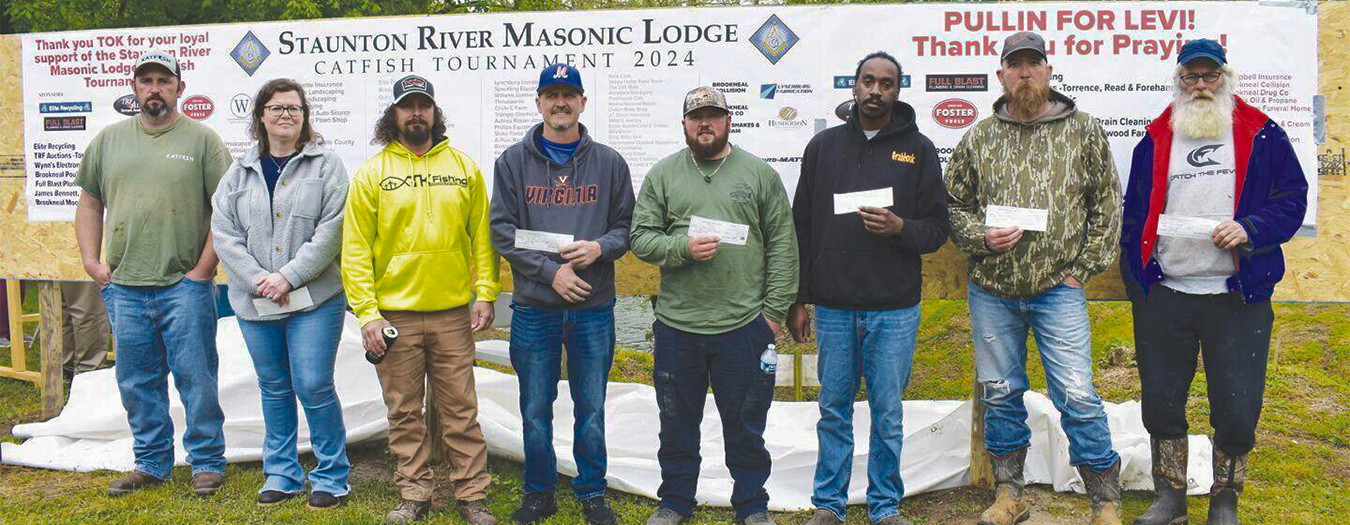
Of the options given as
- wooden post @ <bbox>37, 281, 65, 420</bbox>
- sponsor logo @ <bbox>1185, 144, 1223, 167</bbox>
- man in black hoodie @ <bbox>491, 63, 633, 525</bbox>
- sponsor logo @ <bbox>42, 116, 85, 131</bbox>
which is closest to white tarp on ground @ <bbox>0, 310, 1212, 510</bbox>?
wooden post @ <bbox>37, 281, 65, 420</bbox>

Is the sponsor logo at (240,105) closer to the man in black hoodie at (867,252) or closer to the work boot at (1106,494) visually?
the man in black hoodie at (867,252)

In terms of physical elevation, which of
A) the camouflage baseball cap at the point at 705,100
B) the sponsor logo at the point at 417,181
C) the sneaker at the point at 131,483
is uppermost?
the camouflage baseball cap at the point at 705,100

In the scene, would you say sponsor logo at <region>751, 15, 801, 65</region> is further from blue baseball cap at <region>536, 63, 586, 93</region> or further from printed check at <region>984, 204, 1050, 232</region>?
printed check at <region>984, 204, 1050, 232</region>

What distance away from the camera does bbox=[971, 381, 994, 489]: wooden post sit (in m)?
5.04

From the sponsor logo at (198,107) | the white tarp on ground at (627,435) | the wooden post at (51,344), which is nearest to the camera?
the white tarp on ground at (627,435)

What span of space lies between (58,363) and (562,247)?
4.21 m

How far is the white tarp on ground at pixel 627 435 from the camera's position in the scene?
4973mm

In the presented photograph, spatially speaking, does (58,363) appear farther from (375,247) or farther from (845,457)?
(845,457)

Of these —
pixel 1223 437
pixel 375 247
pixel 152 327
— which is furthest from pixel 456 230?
pixel 1223 437

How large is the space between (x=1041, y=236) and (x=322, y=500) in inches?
139

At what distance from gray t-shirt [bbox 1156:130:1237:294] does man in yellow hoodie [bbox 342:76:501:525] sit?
3.02m

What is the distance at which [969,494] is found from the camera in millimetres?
4988

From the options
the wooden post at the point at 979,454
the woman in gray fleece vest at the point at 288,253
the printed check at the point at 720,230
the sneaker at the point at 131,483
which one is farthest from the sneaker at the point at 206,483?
the wooden post at the point at 979,454

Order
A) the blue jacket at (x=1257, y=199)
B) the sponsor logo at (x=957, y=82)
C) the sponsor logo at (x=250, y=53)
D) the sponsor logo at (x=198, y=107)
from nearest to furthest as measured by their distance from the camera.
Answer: the blue jacket at (x=1257, y=199) < the sponsor logo at (x=957, y=82) < the sponsor logo at (x=250, y=53) < the sponsor logo at (x=198, y=107)
